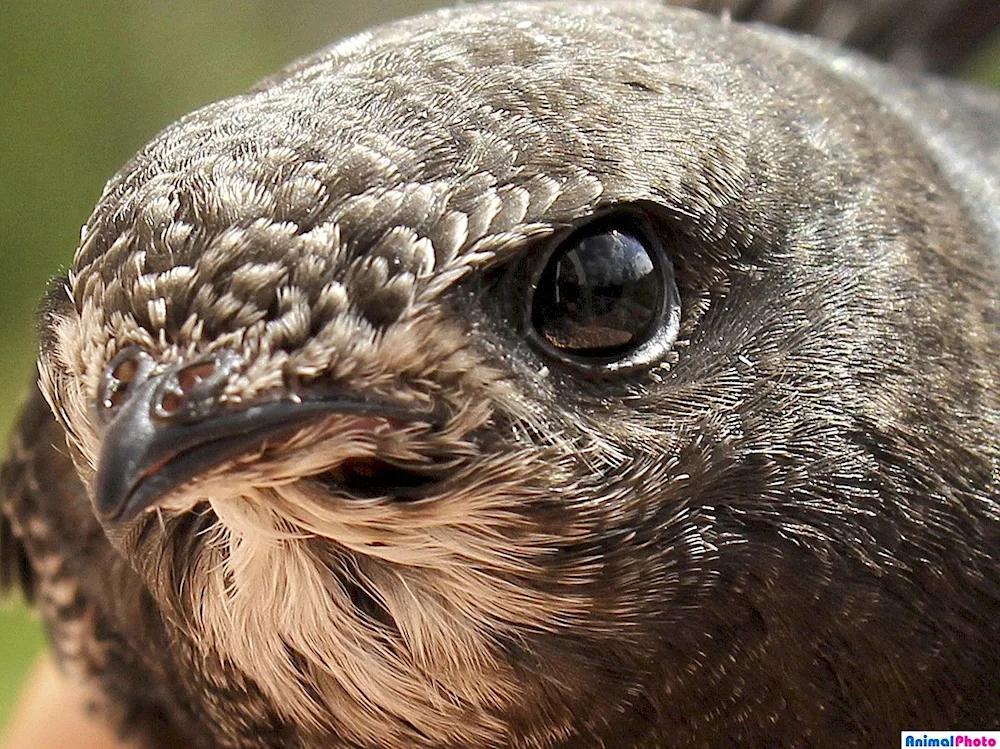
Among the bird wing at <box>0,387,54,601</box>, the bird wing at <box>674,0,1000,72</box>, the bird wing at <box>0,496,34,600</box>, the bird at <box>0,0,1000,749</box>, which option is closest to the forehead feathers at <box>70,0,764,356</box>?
the bird at <box>0,0,1000,749</box>

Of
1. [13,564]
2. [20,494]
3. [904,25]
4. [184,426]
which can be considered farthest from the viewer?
[904,25]

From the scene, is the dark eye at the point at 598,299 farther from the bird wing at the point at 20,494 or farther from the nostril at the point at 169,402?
the bird wing at the point at 20,494

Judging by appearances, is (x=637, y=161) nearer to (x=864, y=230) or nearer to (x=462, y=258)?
(x=462, y=258)

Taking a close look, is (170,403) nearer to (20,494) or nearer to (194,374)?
(194,374)

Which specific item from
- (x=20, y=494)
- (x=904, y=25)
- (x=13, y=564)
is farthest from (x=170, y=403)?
(x=904, y=25)

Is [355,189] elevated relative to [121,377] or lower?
elevated

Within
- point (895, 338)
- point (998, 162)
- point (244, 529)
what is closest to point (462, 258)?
point (244, 529)

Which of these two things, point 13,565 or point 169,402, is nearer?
point 169,402

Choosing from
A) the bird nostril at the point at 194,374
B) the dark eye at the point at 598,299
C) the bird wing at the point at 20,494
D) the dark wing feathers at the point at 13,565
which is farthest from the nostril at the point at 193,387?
the dark wing feathers at the point at 13,565
